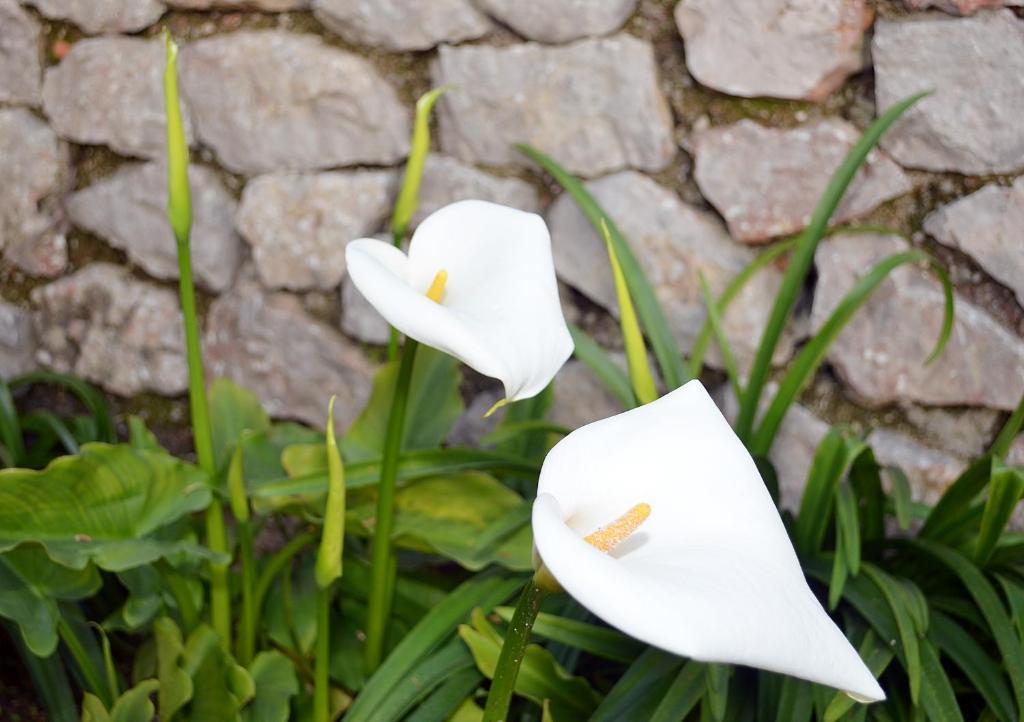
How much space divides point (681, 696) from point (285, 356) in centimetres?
76

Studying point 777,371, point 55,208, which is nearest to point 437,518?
point 777,371

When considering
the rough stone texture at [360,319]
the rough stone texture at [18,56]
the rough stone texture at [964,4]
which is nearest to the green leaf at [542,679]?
the rough stone texture at [360,319]

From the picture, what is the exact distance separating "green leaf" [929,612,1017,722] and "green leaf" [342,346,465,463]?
0.54 metres

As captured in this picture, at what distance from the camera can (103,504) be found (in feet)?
3.14

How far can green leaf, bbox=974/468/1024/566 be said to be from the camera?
887 mm

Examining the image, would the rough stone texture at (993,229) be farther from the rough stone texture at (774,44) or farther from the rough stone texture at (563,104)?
the rough stone texture at (563,104)

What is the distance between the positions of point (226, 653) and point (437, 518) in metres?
0.25

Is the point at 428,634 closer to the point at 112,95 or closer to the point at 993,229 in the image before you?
the point at 993,229

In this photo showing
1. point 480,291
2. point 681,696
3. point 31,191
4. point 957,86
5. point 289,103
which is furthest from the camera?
Result: point 31,191

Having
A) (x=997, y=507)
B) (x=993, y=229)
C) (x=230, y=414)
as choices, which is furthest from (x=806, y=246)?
(x=230, y=414)

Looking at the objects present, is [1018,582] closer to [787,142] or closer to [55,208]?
[787,142]

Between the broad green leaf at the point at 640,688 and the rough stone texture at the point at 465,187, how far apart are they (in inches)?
23.3

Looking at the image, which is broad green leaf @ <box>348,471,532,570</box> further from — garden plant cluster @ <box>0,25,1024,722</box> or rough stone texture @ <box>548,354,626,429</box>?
rough stone texture @ <box>548,354,626,429</box>

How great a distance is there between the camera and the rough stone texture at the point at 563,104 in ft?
3.96
